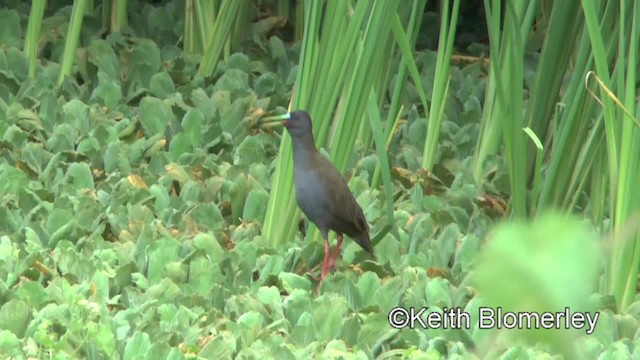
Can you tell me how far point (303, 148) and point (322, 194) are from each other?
0.53 ft

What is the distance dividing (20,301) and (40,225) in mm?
703

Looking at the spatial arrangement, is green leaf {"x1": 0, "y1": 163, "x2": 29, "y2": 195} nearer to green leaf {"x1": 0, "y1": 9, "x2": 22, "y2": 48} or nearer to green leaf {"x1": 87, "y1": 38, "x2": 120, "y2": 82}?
green leaf {"x1": 87, "y1": 38, "x2": 120, "y2": 82}

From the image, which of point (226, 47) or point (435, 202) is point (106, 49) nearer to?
point (226, 47)

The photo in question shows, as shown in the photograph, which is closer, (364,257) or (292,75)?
(364,257)

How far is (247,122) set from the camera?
412 cm

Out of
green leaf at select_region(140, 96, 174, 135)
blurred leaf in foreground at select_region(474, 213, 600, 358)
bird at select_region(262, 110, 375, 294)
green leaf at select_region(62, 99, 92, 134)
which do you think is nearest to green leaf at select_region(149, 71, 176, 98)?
green leaf at select_region(140, 96, 174, 135)

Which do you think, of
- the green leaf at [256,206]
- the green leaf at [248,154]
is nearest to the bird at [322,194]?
the green leaf at [256,206]

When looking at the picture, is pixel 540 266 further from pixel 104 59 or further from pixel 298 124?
pixel 104 59

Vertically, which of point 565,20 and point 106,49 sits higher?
point 565,20

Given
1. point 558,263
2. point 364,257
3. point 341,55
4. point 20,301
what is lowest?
point 364,257

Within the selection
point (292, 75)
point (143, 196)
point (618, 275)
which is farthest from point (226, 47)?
point (618, 275)

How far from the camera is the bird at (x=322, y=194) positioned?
295 cm

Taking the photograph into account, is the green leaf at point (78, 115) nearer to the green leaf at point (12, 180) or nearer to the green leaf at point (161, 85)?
the green leaf at point (161, 85)


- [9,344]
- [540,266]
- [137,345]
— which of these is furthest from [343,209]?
[540,266]
